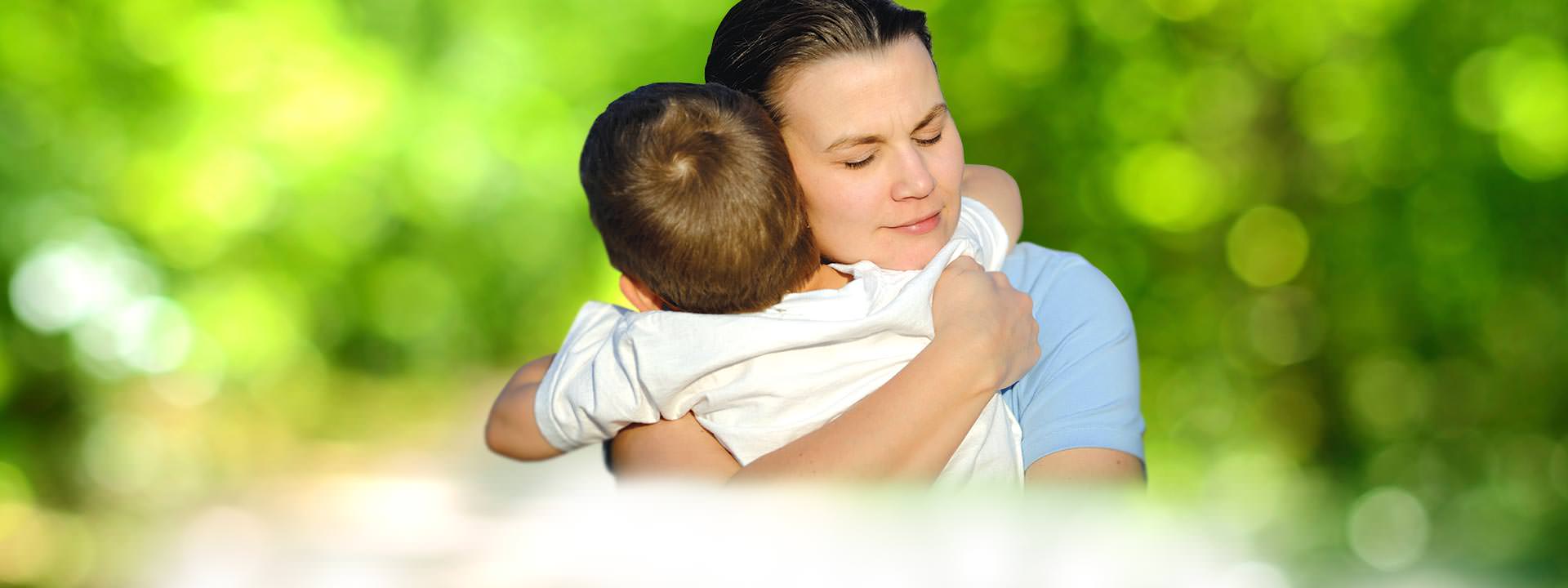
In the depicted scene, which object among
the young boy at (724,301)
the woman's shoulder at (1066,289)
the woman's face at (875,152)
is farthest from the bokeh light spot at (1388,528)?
the woman's face at (875,152)

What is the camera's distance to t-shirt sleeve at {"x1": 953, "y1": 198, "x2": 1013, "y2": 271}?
162 centimetres

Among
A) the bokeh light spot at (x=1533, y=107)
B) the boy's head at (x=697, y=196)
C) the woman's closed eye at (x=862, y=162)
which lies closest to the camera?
the boy's head at (x=697, y=196)

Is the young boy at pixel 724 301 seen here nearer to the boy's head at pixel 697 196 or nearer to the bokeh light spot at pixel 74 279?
the boy's head at pixel 697 196

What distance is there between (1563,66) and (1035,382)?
256 centimetres

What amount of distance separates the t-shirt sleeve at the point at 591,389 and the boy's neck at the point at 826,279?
222mm

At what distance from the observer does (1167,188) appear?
12.2ft

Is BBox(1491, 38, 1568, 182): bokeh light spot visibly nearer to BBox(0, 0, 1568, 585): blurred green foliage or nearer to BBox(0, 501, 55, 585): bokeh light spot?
BBox(0, 0, 1568, 585): blurred green foliage

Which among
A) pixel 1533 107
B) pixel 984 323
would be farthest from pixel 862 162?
pixel 1533 107

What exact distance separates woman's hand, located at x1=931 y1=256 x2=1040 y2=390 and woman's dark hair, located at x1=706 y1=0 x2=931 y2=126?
11.4 inches

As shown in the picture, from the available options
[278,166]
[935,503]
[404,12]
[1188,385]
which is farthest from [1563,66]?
[278,166]

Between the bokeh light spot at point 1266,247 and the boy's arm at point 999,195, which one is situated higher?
the bokeh light spot at point 1266,247

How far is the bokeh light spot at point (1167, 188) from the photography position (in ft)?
12.1

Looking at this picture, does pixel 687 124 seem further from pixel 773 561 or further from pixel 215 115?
pixel 215 115

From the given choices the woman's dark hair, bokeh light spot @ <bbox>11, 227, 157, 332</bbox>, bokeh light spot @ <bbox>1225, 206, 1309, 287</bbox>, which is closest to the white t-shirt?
the woman's dark hair
